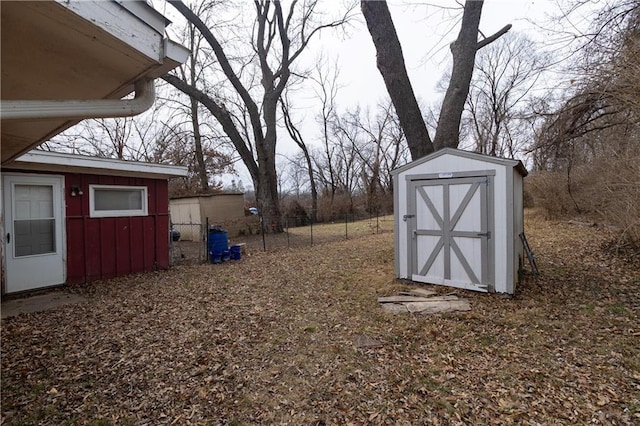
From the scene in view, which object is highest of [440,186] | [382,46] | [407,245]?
[382,46]

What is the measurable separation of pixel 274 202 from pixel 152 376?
1243 centimetres

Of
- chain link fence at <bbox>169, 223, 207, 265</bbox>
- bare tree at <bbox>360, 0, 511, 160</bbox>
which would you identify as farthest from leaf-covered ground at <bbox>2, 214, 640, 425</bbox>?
bare tree at <bbox>360, 0, 511, 160</bbox>

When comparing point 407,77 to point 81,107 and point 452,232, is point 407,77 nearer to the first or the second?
point 452,232

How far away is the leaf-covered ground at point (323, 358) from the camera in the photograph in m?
2.43

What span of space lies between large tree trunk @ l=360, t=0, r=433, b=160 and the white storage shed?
1983 mm

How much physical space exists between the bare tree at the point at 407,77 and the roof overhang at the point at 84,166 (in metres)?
5.29

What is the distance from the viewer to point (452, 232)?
17.1 ft

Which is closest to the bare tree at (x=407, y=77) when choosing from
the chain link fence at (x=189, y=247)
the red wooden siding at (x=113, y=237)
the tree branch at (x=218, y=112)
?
the chain link fence at (x=189, y=247)

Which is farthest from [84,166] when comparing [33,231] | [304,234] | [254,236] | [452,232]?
[304,234]

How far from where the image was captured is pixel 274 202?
15.2 m

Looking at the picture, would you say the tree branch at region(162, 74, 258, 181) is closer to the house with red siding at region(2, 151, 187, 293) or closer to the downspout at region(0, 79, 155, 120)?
the house with red siding at region(2, 151, 187, 293)

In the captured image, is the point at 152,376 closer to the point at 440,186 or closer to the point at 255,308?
the point at 255,308

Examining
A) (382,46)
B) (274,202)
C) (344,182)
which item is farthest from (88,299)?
(344,182)

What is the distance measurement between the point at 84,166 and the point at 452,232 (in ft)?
21.8
